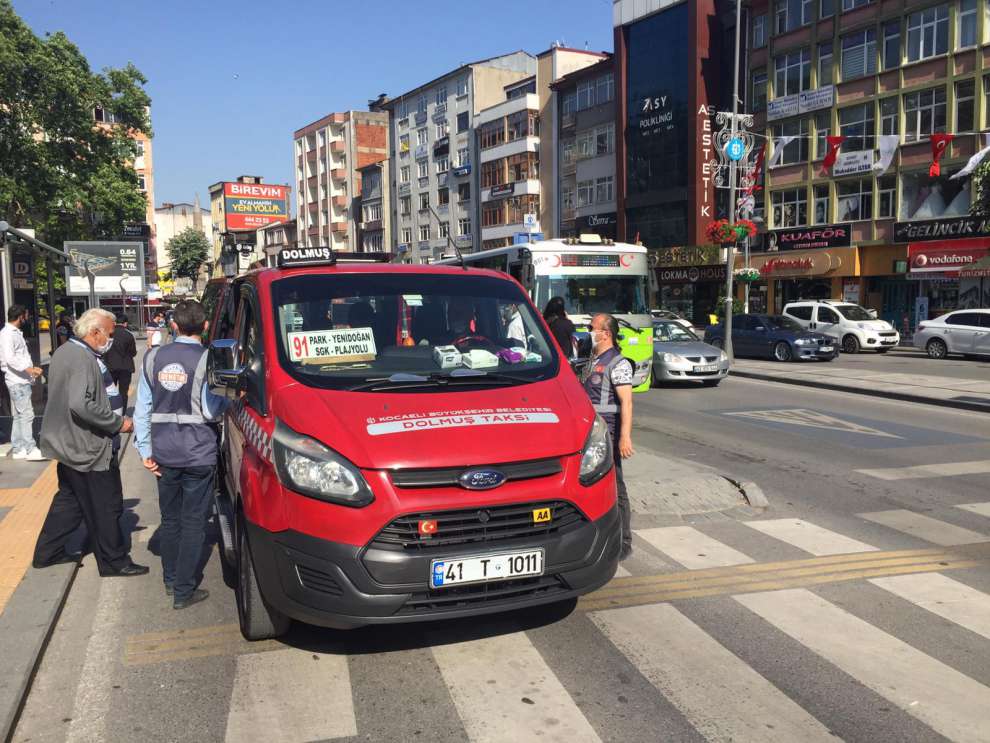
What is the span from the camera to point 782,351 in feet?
84.0

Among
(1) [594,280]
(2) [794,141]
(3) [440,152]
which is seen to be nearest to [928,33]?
(2) [794,141]

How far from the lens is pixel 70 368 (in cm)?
546

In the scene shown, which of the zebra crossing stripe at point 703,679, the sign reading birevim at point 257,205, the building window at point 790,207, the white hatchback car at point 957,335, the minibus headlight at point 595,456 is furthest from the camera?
the sign reading birevim at point 257,205

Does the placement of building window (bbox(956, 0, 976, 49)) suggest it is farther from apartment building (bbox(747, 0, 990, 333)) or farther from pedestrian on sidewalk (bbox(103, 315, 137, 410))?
pedestrian on sidewalk (bbox(103, 315, 137, 410))

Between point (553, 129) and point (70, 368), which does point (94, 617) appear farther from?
point (553, 129)

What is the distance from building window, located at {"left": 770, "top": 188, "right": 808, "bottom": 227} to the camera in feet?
137

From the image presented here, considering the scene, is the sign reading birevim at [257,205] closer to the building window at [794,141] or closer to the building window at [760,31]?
the building window at [760,31]

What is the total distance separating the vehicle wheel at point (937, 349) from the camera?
26.7 metres

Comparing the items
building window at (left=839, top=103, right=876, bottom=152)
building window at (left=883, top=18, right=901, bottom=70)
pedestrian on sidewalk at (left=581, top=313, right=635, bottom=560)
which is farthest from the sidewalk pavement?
building window at (left=883, top=18, right=901, bottom=70)

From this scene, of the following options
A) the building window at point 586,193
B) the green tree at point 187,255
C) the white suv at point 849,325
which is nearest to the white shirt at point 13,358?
the white suv at point 849,325

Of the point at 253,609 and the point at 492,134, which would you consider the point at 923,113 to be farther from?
the point at 253,609

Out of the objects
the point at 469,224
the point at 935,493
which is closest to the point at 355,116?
the point at 469,224

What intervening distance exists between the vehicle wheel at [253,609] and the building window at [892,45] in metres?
39.4

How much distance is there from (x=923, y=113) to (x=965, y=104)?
5.97 ft
